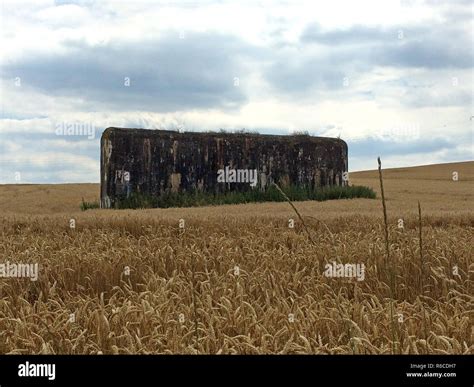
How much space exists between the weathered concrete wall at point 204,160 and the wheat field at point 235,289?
20.5 ft

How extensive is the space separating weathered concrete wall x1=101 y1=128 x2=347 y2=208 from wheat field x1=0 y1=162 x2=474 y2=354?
6250 millimetres

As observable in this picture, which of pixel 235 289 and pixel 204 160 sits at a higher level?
pixel 204 160

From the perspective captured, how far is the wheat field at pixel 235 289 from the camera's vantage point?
360cm

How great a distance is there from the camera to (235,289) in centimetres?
521

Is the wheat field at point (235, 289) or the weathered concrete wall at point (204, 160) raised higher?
the weathered concrete wall at point (204, 160)

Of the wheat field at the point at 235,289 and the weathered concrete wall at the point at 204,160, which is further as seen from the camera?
the weathered concrete wall at the point at 204,160

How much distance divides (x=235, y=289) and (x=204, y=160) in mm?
13109

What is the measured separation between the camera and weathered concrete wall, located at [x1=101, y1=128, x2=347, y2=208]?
1706 centimetres

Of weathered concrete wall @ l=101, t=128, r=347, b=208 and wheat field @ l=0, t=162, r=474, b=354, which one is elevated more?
weathered concrete wall @ l=101, t=128, r=347, b=208

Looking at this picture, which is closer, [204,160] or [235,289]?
[235,289]
